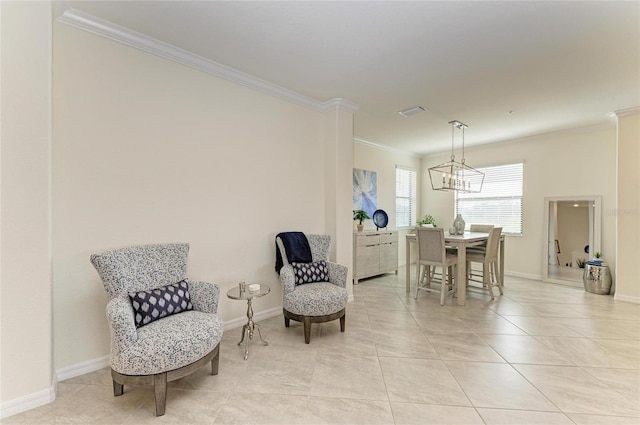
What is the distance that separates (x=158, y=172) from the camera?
2518 millimetres

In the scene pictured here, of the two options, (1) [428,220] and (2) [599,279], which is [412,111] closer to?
(1) [428,220]

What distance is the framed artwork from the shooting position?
17.8 ft

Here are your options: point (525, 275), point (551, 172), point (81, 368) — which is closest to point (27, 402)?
point (81, 368)

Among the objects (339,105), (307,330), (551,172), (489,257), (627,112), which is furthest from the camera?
(551,172)

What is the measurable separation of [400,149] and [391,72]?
355 cm

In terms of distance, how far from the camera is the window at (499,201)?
5496 millimetres

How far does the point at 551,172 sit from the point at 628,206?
4.32ft

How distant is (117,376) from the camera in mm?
1745

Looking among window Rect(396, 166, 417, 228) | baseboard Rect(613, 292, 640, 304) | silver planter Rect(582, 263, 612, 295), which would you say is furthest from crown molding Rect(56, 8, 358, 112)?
baseboard Rect(613, 292, 640, 304)

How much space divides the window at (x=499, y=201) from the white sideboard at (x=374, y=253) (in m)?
1.92

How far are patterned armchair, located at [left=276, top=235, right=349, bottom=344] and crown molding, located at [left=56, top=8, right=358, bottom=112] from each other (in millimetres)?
1728

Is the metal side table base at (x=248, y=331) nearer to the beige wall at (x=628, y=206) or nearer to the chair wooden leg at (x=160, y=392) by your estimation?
the chair wooden leg at (x=160, y=392)

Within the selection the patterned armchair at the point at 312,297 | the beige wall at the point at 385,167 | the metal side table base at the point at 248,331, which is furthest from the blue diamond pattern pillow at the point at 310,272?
the beige wall at the point at 385,167

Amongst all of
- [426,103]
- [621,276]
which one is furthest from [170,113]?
[621,276]
